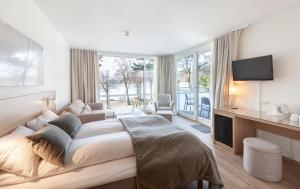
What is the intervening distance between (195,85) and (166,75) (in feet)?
4.98

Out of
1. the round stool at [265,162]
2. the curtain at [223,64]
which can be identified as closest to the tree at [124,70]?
the curtain at [223,64]

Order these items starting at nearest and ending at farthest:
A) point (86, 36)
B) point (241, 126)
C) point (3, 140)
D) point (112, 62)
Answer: point (3, 140) < point (241, 126) < point (86, 36) < point (112, 62)

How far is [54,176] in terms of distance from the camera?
52.8 inches

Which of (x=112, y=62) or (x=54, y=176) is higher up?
(x=112, y=62)

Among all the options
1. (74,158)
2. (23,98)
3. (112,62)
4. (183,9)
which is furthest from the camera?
(112,62)

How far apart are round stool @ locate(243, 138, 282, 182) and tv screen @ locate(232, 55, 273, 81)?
122cm

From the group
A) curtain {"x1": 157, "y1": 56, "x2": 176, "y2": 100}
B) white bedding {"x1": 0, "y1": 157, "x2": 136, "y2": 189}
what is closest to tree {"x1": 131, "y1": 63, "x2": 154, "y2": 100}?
curtain {"x1": 157, "y1": 56, "x2": 176, "y2": 100}

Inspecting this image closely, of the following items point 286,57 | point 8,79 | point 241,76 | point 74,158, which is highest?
point 286,57

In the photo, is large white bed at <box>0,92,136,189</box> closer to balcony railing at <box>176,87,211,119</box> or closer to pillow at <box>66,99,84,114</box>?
pillow at <box>66,99,84,114</box>

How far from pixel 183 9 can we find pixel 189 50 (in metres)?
2.93

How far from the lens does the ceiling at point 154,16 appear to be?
7.41 feet

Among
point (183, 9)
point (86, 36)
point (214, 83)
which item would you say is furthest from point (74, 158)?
point (214, 83)

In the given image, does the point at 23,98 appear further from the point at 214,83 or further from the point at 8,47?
the point at 214,83

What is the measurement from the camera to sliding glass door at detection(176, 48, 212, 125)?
466 centimetres
